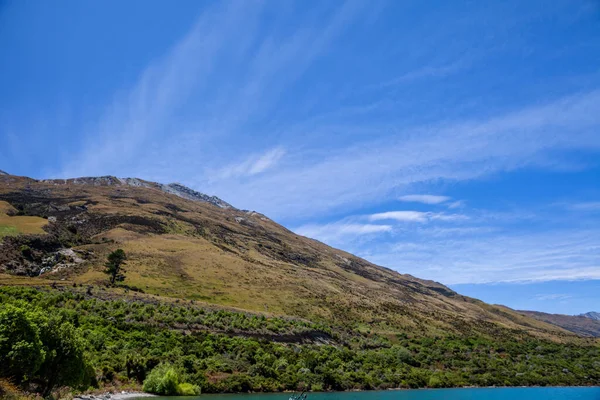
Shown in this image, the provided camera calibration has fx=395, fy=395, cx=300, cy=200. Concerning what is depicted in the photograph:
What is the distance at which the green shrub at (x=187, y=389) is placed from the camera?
47625mm

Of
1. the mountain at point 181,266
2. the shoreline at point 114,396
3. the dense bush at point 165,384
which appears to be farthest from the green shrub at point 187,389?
the mountain at point 181,266

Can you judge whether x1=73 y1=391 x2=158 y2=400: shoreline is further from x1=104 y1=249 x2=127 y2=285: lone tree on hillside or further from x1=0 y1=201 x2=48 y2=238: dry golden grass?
x1=0 y1=201 x2=48 y2=238: dry golden grass

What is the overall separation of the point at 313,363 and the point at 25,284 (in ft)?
192

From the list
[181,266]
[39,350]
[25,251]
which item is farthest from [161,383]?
[25,251]

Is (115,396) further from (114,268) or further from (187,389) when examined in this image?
(114,268)

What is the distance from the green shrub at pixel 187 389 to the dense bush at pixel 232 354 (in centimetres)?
29

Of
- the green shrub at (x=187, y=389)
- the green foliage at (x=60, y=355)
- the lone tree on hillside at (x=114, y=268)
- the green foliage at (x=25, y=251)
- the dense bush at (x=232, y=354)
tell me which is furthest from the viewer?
the green foliage at (x=25, y=251)

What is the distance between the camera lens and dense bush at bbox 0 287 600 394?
3674 centimetres

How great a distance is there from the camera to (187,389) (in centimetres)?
4866

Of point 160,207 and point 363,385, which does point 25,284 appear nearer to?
point 363,385

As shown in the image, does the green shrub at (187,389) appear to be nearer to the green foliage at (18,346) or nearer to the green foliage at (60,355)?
the green foliage at (60,355)

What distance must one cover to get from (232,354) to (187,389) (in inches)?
584

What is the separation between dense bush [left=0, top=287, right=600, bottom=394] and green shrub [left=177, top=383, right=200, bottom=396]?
0.29m

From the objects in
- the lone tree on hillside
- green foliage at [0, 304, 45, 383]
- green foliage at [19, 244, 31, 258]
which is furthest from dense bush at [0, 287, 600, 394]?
green foliage at [19, 244, 31, 258]
